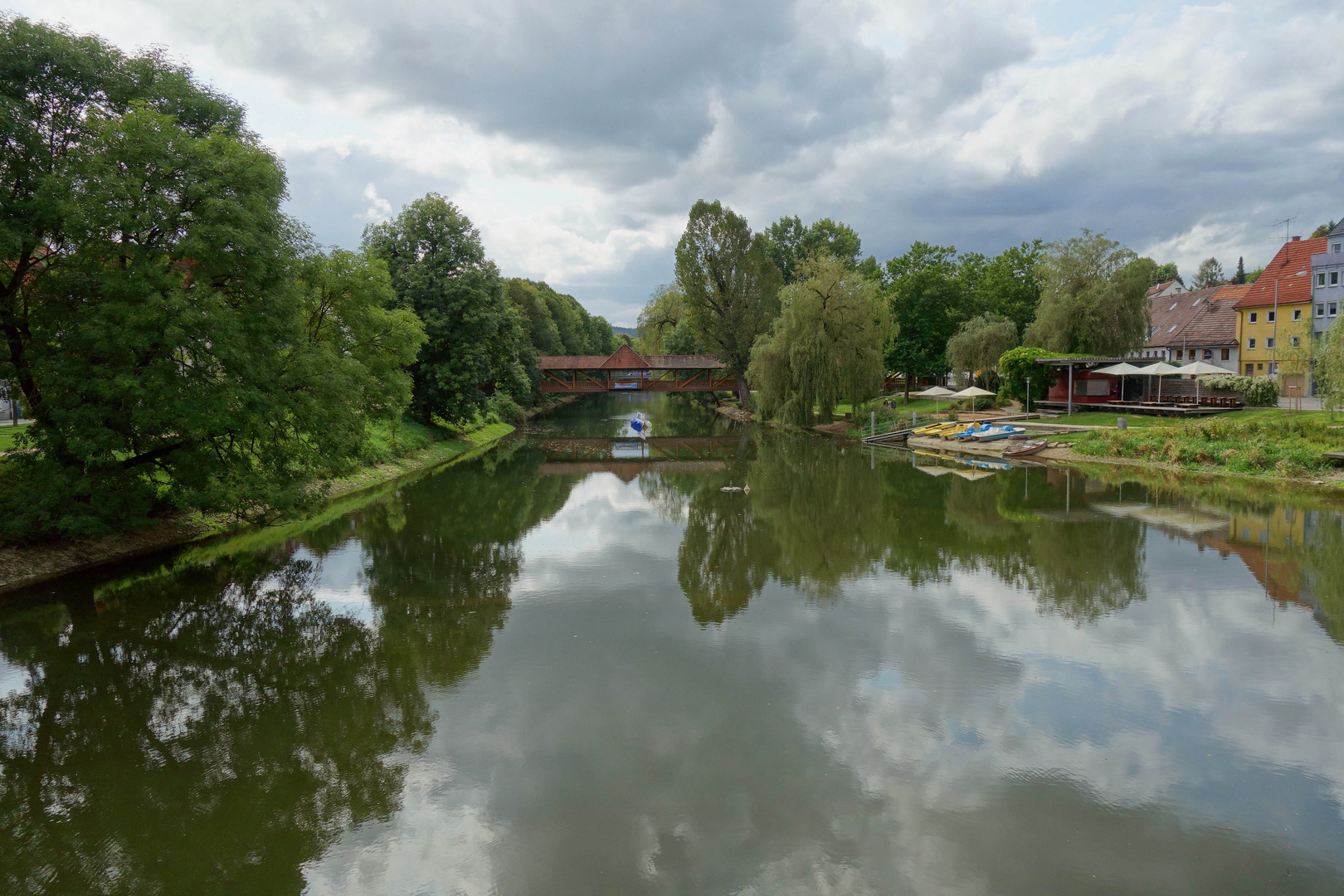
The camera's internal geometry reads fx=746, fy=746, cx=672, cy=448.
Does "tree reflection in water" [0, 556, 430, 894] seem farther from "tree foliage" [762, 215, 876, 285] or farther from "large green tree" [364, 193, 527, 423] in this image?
"tree foliage" [762, 215, 876, 285]

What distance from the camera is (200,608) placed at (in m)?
12.0

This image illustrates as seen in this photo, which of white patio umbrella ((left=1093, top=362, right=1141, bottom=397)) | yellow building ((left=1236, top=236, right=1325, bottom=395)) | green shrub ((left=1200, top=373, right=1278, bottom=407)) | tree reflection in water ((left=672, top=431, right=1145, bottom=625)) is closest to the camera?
tree reflection in water ((left=672, top=431, right=1145, bottom=625))

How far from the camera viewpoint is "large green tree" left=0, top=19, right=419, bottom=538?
12.2 m

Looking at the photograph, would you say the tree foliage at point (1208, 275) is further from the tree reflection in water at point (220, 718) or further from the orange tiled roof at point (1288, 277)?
the tree reflection in water at point (220, 718)

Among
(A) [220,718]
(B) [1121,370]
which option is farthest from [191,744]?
(B) [1121,370]

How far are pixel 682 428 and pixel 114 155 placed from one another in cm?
3916

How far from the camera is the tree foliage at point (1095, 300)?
136 ft

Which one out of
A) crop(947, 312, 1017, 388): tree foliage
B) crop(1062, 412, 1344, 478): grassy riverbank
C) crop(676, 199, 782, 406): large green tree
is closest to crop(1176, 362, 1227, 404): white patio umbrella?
crop(1062, 412, 1344, 478): grassy riverbank

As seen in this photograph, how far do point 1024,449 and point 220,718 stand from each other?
29.6m

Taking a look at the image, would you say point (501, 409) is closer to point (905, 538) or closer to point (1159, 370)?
point (905, 538)

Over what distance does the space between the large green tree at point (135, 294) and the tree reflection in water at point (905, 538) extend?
8809mm

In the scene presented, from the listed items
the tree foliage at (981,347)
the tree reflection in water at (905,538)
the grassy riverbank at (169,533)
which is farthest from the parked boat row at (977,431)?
the grassy riverbank at (169,533)

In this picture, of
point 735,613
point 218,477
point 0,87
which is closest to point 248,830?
point 735,613

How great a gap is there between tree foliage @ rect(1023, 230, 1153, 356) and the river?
94.6 feet
